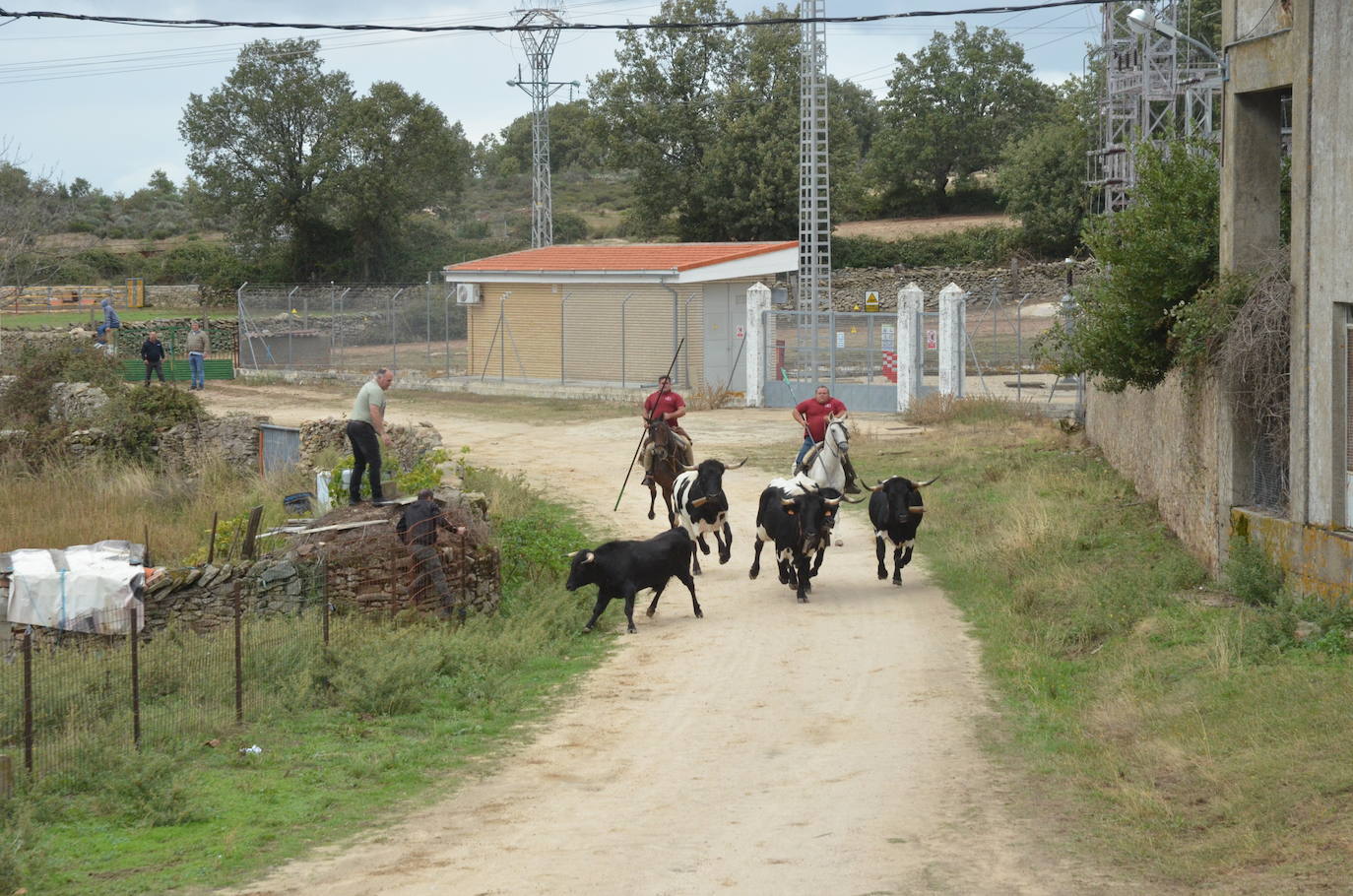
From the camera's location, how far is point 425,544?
14.8 meters

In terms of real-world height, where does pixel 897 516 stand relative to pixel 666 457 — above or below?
below

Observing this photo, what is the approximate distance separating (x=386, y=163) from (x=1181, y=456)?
5666 centimetres

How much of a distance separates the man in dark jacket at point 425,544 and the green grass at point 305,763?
1.36ft

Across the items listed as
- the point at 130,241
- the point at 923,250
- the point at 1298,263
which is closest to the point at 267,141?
the point at 130,241

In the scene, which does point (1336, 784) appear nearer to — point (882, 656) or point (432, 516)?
point (882, 656)

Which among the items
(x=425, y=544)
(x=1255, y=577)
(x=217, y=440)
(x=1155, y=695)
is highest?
(x=217, y=440)

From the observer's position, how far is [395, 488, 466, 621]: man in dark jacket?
14.5m

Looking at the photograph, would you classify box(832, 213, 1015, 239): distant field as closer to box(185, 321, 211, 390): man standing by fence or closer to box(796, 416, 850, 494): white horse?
box(185, 321, 211, 390): man standing by fence

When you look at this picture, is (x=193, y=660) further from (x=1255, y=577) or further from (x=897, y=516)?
(x=1255, y=577)

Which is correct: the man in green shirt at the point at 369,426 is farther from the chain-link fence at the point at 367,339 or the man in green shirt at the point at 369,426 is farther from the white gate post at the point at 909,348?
the chain-link fence at the point at 367,339

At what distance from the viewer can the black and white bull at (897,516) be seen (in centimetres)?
1585

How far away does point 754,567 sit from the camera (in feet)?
53.8

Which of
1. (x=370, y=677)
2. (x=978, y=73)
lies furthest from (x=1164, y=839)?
(x=978, y=73)

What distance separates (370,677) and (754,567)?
565 cm
